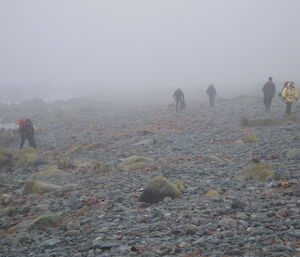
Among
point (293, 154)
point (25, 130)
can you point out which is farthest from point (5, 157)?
point (293, 154)

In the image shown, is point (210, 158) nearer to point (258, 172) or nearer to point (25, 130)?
point (258, 172)

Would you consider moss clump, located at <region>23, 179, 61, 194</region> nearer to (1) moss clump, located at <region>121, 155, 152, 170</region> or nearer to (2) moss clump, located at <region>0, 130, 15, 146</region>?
(1) moss clump, located at <region>121, 155, 152, 170</region>

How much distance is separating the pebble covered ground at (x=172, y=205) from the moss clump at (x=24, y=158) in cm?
40

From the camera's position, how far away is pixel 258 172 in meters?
12.1

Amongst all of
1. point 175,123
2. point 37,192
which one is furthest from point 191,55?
point 37,192

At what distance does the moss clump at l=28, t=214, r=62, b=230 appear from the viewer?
10.1m

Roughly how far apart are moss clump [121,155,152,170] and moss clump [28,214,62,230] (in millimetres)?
5491

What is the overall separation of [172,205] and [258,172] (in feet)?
10.5

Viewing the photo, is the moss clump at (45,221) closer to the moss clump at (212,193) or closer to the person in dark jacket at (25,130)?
the moss clump at (212,193)

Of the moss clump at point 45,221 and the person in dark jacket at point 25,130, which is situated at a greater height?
the person in dark jacket at point 25,130

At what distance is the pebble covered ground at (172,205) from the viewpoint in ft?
25.1

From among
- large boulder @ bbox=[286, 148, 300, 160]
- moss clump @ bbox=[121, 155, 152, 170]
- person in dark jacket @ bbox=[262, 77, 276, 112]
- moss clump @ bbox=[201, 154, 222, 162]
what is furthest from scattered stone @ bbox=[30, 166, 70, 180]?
person in dark jacket @ bbox=[262, 77, 276, 112]

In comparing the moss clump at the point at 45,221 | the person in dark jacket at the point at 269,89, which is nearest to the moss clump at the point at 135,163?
the moss clump at the point at 45,221

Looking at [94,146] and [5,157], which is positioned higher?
[94,146]
